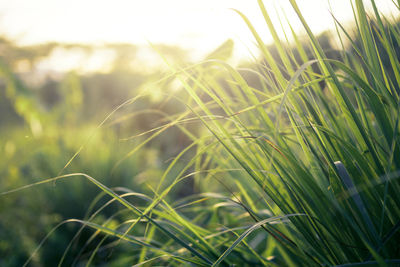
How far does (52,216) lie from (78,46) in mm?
5814

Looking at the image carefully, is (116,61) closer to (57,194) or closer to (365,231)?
(57,194)

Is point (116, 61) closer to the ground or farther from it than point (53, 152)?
farther from it

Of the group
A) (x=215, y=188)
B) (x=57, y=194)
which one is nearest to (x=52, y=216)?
(x=57, y=194)

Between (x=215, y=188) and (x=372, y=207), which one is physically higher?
(x=372, y=207)

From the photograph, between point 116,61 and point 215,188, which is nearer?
point 215,188

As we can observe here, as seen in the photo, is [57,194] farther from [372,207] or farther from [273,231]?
[372,207]

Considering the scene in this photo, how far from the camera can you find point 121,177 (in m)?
2.62

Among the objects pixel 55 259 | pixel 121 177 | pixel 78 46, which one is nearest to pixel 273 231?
pixel 55 259

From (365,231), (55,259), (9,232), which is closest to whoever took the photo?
(365,231)

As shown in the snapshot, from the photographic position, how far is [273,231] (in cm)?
64

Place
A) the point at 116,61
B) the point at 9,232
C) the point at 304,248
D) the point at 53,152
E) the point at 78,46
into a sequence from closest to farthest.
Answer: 1. the point at 304,248
2. the point at 9,232
3. the point at 53,152
4. the point at 78,46
5. the point at 116,61

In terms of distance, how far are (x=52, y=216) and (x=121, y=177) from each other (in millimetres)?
596

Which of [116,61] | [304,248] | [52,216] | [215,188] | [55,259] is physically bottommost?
[215,188]

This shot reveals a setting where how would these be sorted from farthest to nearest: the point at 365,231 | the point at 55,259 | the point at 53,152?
the point at 53,152 → the point at 55,259 → the point at 365,231
